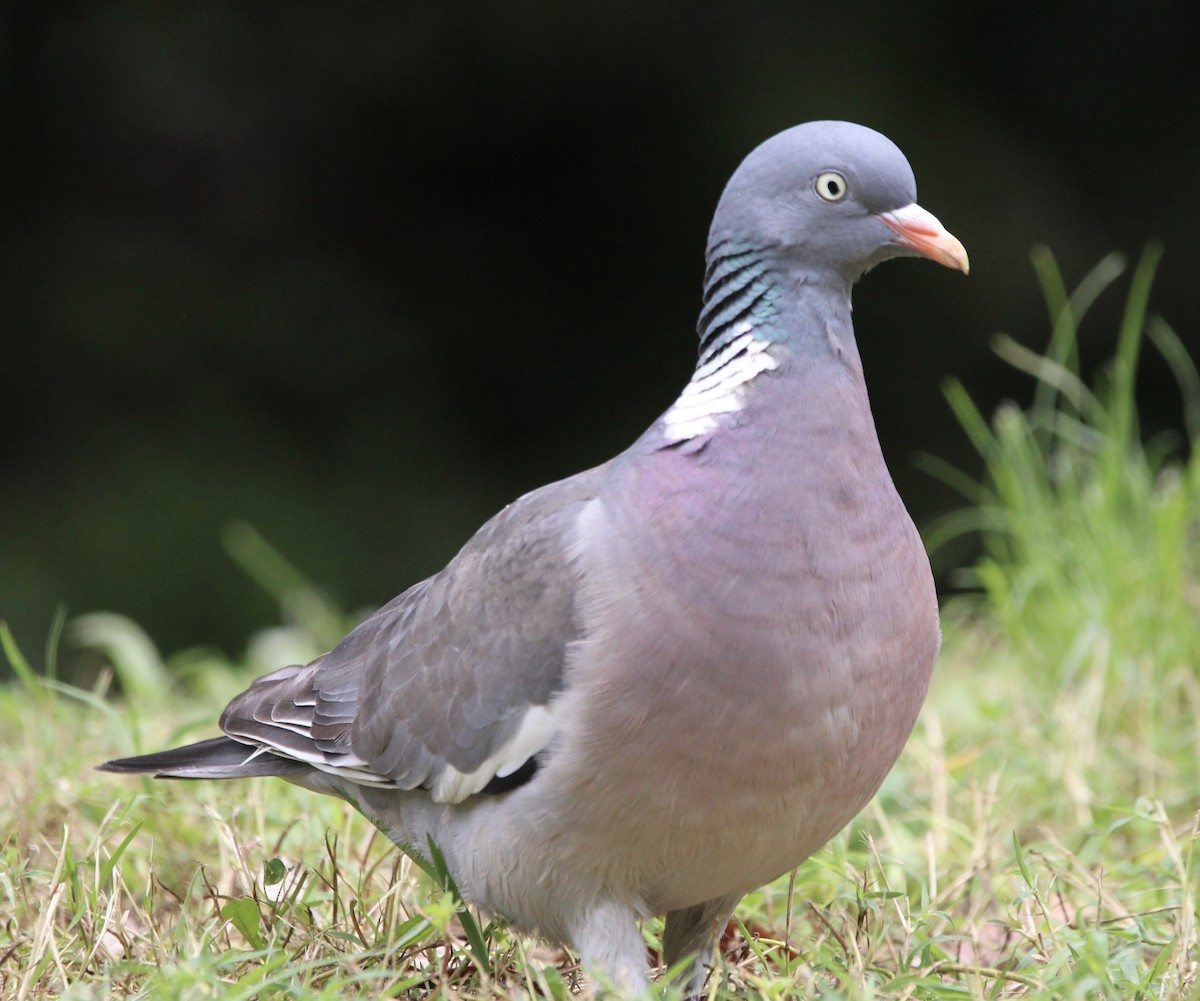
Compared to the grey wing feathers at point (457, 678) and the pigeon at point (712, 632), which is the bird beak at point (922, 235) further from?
the grey wing feathers at point (457, 678)

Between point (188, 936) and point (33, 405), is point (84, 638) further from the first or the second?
point (188, 936)

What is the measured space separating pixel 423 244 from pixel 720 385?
420cm

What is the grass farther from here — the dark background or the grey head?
the dark background

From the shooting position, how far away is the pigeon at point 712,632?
2.01 meters

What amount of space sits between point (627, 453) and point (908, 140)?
375cm

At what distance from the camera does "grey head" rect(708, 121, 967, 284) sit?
2146 millimetres

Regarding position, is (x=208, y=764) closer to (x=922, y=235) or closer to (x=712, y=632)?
(x=712, y=632)

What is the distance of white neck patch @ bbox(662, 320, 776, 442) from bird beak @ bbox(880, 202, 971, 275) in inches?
9.5

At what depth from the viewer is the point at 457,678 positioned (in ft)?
7.44

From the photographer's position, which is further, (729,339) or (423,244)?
(423,244)

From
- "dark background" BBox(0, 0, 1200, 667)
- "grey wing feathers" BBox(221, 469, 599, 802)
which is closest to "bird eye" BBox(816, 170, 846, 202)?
"grey wing feathers" BBox(221, 469, 599, 802)

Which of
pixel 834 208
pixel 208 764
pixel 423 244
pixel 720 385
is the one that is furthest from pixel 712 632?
pixel 423 244

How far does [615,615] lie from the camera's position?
80.5 inches

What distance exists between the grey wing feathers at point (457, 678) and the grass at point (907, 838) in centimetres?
18
